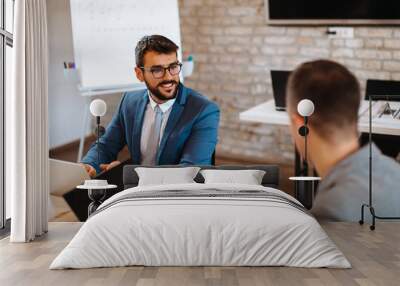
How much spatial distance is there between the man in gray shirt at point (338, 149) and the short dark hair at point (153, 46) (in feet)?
3.67

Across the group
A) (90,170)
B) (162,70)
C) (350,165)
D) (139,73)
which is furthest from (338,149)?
(90,170)

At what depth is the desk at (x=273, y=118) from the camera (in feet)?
19.7

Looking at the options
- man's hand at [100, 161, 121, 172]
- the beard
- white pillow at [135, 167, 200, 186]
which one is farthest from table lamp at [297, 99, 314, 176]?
man's hand at [100, 161, 121, 172]

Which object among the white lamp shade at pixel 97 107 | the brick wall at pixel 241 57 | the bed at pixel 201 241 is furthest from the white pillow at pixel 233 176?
the bed at pixel 201 241

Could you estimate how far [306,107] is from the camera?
6.09 metres

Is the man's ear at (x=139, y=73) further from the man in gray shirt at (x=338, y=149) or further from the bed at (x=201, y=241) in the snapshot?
the bed at (x=201, y=241)

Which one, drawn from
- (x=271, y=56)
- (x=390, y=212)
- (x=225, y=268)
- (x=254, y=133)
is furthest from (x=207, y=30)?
(x=225, y=268)

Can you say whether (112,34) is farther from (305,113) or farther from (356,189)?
(356,189)

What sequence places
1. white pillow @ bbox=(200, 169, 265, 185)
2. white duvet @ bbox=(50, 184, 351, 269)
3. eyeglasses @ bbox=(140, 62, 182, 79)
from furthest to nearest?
eyeglasses @ bbox=(140, 62, 182, 79)
white pillow @ bbox=(200, 169, 265, 185)
white duvet @ bbox=(50, 184, 351, 269)

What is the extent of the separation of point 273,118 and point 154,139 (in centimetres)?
106

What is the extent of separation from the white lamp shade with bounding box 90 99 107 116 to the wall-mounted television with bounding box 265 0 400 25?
1643 millimetres

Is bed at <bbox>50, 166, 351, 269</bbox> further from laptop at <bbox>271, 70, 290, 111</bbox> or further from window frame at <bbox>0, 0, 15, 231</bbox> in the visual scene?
laptop at <bbox>271, 70, 290, 111</bbox>

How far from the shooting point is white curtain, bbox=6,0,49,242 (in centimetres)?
529

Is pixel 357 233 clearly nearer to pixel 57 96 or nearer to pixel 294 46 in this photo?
pixel 294 46
